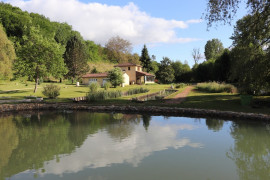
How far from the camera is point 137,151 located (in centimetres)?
818

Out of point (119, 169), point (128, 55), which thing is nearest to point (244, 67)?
point (119, 169)

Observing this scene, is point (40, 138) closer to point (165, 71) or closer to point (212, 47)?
point (165, 71)

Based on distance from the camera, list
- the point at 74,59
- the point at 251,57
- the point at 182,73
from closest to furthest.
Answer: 1. the point at 251,57
2. the point at 74,59
3. the point at 182,73

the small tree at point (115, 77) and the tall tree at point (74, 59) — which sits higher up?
the tall tree at point (74, 59)

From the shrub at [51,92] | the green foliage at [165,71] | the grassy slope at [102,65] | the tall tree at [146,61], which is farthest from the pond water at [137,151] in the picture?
the grassy slope at [102,65]

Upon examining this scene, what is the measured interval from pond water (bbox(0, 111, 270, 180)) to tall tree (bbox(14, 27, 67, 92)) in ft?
62.4

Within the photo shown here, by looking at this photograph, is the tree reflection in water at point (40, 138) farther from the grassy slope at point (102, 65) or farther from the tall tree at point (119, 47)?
the tall tree at point (119, 47)

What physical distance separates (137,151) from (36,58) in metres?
27.7

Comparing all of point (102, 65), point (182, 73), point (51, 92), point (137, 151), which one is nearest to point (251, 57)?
point (137, 151)

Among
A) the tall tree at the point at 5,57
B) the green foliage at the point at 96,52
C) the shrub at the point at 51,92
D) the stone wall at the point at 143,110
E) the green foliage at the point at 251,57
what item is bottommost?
the stone wall at the point at 143,110

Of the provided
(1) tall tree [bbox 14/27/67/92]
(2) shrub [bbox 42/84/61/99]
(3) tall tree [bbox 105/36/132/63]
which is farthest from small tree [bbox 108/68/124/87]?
(3) tall tree [bbox 105/36/132/63]

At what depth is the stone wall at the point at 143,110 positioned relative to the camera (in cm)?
1427

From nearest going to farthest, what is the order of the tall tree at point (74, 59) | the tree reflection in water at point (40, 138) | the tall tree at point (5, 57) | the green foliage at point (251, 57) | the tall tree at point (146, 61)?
the tree reflection in water at point (40, 138), the green foliage at point (251, 57), the tall tree at point (5, 57), the tall tree at point (74, 59), the tall tree at point (146, 61)

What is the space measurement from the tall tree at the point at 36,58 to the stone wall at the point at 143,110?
10698 millimetres
